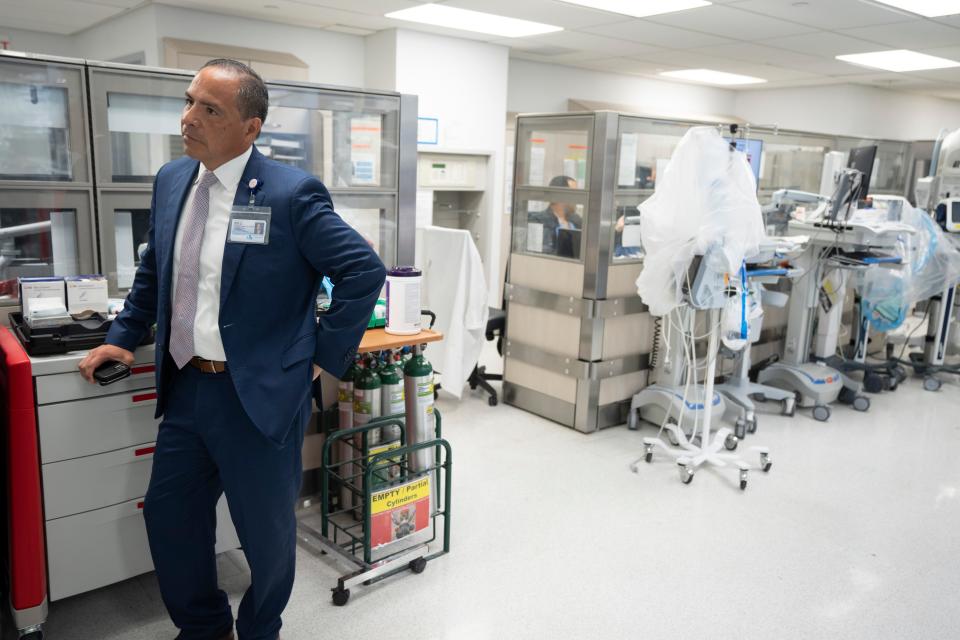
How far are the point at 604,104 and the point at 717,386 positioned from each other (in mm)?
4503

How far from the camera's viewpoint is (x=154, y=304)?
2.12 meters

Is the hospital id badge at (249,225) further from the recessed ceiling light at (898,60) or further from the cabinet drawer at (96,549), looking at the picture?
the recessed ceiling light at (898,60)

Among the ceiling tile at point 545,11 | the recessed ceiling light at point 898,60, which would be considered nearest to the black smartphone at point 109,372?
the ceiling tile at point 545,11

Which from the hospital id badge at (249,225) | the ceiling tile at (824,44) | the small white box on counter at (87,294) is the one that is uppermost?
the ceiling tile at (824,44)

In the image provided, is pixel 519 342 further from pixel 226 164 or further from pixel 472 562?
pixel 226 164

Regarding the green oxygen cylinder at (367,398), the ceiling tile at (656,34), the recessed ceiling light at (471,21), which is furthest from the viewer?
the ceiling tile at (656,34)

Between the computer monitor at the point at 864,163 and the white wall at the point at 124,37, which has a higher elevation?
the white wall at the point at 124,37

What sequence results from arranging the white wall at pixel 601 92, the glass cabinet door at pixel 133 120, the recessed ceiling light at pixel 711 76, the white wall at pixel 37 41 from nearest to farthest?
1. the glass cabinet door at pixel 133 120
2. the white wall at pixel 37 41
3. the white wall at pixel 601 92
4. the recessed ceiling light at pixel 711 76

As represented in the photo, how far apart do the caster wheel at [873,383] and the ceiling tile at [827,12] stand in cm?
243

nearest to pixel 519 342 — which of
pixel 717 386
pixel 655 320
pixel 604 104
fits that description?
pixel 655 320

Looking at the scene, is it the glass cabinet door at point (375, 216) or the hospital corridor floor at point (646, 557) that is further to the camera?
the glass cabinet door at point (375, 216)

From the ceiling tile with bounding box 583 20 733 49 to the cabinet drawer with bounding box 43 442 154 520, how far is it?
183 inches

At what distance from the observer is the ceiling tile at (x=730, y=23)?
16.8ft

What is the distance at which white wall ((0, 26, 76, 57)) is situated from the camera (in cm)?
675
